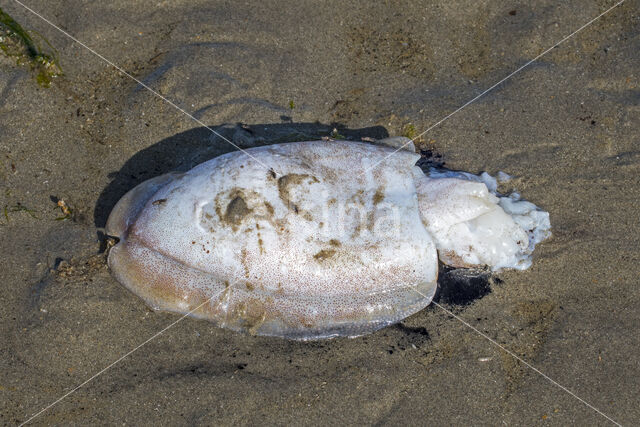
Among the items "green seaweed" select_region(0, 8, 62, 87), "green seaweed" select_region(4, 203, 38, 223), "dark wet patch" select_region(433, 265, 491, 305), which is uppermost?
"green seaweed" select_region(0, 8, 62, 87)

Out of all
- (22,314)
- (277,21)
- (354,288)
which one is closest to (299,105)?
(277,21)

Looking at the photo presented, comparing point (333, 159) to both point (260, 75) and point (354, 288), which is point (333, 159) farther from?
point (260, 75)

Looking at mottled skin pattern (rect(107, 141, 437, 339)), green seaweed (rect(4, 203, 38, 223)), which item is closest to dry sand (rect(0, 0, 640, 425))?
green seaweed (rect(4, 203, 38, 223))

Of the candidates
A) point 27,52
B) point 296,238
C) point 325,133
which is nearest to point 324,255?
point 296,238

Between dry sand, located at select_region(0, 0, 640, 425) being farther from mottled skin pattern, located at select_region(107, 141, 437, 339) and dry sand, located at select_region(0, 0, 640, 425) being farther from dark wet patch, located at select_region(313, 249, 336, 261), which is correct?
dark wet patch, located at select_region(313, 249, 336, 261)

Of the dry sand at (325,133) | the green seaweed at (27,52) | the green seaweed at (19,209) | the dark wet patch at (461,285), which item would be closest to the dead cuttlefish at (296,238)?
the dark wet patch at (461,285)
